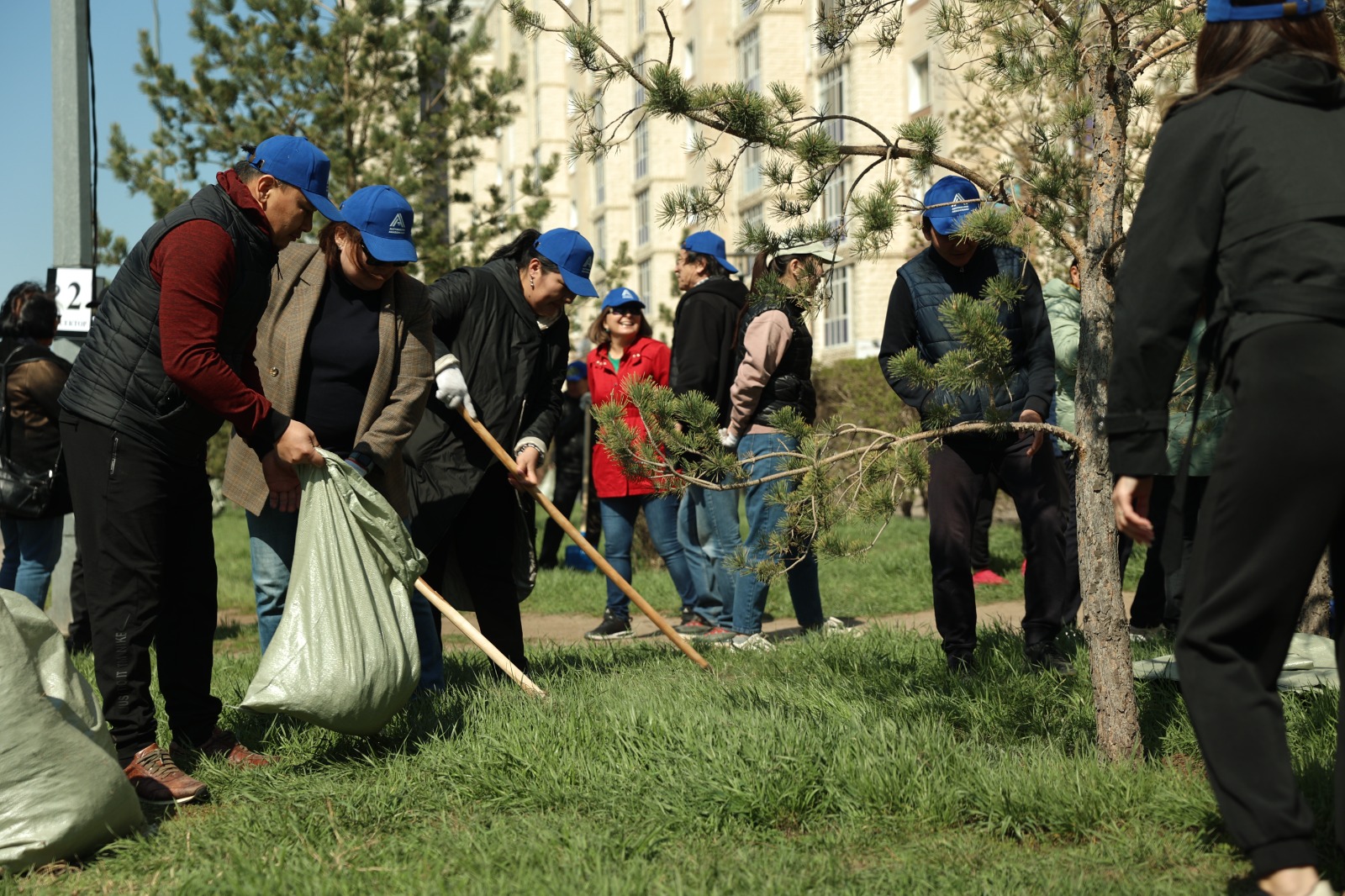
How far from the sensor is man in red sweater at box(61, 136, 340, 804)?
156 inches

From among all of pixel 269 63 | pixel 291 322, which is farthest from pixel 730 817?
pixel 269 63

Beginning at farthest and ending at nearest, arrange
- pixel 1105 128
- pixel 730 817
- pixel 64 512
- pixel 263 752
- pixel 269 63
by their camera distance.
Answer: pixel 269 63 → pixel 64 512 → pixel 263 752 → pixel 1105 128 → pixel 730 817

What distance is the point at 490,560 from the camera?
18.4 feet

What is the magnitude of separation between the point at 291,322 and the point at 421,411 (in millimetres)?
564

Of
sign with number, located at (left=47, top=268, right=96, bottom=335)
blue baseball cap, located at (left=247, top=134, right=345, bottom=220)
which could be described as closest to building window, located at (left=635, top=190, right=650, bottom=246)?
sign with number, located at (left=47, top=268, right=96, bottom=335)

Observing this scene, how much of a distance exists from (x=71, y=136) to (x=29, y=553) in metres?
3.58

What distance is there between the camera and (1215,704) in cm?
269

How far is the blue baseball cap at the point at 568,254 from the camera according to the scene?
5.43 m

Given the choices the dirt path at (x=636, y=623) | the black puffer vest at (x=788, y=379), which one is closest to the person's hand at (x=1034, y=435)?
the black puffer vest at (x=788, y=379)

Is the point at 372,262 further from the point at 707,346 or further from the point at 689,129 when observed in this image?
the point at 689,129

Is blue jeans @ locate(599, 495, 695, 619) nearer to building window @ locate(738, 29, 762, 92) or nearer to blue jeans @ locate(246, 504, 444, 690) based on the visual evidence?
blue jeans @ locate(246, 504, 444, 690)

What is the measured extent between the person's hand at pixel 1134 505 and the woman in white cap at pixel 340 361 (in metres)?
2.67

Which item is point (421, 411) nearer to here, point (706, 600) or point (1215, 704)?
point (1215, 704)

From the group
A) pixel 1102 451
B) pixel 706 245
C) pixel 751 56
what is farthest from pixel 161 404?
pixel 751 56
